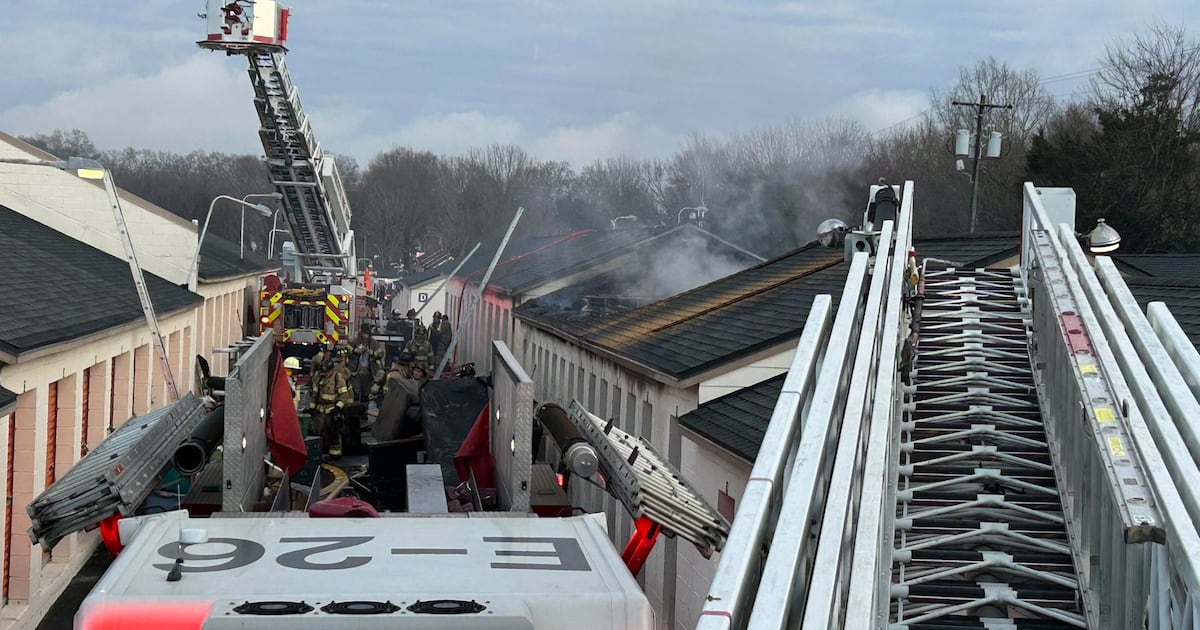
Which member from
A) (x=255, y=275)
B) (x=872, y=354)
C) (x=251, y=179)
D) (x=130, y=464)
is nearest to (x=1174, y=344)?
(x=872, y=354)

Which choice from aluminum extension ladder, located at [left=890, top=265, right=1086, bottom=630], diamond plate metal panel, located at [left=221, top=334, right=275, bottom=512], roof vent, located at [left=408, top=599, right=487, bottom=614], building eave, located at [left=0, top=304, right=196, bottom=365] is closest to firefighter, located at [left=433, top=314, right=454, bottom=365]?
building eave, located at [left=0, top=304, right=196, bottom=365]

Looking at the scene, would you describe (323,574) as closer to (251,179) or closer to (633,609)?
(633,609)

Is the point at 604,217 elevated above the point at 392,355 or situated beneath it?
elevated above

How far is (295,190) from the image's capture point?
34062 mm

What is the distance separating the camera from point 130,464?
6879 millimetres

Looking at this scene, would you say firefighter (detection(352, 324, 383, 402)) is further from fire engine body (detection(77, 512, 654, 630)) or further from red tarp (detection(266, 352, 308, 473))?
fire engine body (detection(77, 512, 654, 630))

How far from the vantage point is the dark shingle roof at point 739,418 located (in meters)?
12.5

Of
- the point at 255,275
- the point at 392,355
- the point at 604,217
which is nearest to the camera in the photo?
the point at 392,355

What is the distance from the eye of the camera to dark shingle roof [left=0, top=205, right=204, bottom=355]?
16.4 m

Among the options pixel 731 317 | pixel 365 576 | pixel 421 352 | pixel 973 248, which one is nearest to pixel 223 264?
pixel 421 352

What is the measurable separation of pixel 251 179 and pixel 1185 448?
115m

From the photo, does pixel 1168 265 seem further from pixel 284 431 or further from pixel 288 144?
pixel 284 431

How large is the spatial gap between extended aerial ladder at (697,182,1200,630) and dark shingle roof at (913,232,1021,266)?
4.53 meters

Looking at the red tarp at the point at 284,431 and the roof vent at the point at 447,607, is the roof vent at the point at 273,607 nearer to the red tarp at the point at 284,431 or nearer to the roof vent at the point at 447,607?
the roof vent at the point at 447,607
